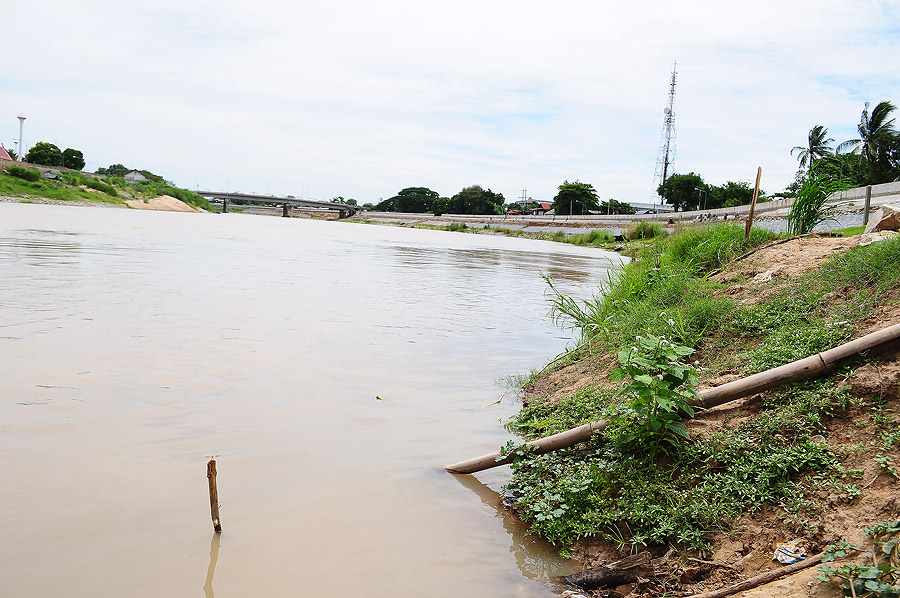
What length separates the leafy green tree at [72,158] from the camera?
3366 inches

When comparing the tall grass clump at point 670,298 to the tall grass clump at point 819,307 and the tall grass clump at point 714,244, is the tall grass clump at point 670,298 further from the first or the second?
the tall grass clump at point 819,307

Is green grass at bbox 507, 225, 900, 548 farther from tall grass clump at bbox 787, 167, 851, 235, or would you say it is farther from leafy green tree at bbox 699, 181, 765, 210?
leafy green tree at bbox 699, 181, 765, 210

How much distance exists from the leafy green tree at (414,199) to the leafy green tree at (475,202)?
325 inches

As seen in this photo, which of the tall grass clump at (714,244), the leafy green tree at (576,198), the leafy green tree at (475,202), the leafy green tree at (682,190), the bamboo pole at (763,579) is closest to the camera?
the bamboo pole at (763,579)

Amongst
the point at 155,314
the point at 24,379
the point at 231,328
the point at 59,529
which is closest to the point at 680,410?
the point at 59,529

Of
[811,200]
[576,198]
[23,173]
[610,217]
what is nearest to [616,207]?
[576,198]

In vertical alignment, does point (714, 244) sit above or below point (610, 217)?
below

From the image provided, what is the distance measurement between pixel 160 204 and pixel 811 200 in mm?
82341

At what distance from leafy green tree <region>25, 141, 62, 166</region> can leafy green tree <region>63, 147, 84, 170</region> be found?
89 cm

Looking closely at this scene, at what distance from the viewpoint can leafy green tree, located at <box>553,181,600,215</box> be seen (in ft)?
278

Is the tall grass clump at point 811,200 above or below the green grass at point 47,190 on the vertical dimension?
below

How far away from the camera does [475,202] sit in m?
100

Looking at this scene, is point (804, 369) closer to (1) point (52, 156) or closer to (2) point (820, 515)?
(2) point (820, 515)

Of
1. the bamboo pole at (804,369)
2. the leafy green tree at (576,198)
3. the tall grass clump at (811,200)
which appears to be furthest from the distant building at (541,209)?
the bamboo pole at (804,369)
